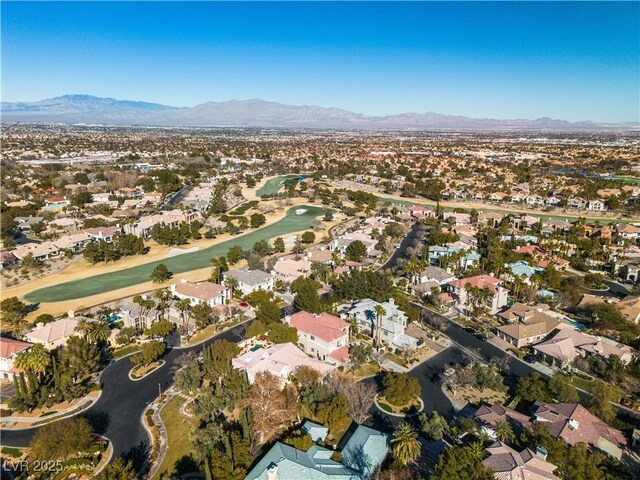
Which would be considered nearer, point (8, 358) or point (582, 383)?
point (8, 358)

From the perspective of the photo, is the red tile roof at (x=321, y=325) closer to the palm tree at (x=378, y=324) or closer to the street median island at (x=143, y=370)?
the palm tree at (x=378, y=324)

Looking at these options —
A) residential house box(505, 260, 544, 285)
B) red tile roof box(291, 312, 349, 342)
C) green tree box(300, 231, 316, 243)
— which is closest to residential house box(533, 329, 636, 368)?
residential house box(505, 260, 544, 285)

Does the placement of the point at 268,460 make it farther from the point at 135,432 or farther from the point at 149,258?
the point at 149,258

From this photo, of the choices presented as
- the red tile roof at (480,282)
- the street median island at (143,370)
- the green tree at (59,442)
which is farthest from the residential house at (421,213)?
the green tree at (59,442)

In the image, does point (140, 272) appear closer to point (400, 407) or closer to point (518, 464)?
point (400, 407)

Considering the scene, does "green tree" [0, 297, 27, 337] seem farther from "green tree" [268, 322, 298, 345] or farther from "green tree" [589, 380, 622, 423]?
"green tree" [589, 380, 622, 423]

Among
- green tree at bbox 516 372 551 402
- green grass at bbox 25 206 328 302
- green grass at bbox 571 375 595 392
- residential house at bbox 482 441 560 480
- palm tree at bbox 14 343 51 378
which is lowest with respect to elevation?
green grass at bbox 25 206 328 302

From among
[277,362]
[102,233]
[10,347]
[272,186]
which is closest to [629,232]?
[277,362]
